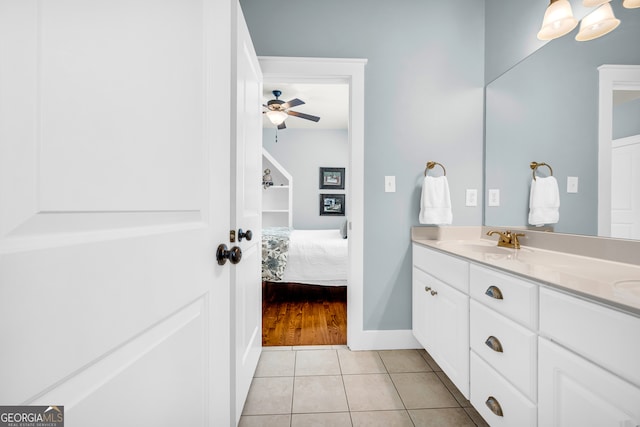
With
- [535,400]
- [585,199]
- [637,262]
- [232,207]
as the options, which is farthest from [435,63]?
[535,400]

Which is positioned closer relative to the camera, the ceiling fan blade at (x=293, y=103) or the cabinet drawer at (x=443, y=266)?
the cabinet drawer at (x=443, y=266)

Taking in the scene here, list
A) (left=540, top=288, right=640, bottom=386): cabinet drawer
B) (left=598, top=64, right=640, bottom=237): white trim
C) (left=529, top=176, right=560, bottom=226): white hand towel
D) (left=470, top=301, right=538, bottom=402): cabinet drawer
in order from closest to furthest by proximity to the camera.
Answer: (left=540, top=288, right=640, bottom=386): cabinet drawer → (left=470, top=301, right=538, bottom=402): cabinet drawer → (left=598, top=64, right=640, bottom=237): white trim → (left=529, top=176, right=560, bottom=226): white hand towel

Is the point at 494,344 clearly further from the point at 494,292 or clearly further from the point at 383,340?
the point at 383,340

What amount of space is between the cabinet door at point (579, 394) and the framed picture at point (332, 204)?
4.74 metres

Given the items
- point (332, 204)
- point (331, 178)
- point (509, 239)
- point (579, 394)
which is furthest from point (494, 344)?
point (331, 178)

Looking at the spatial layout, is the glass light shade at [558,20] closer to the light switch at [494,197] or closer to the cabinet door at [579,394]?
the light switch at [494,197]

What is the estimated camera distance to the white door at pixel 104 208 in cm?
33

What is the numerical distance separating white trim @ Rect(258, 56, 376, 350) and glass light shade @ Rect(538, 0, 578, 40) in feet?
3.41

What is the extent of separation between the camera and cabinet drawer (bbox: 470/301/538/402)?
976 mm

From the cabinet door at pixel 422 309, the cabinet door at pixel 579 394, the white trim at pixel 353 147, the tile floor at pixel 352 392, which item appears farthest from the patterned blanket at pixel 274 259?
the cabinet door at pixel 579 394

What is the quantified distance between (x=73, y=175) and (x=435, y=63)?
233cm

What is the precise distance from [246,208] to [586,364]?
1343 mm

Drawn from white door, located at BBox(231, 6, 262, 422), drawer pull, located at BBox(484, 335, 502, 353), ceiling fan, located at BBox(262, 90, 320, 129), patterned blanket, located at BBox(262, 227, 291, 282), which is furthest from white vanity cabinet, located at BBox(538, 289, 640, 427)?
ceiling fan, located at BBox(262, 90, 320, 129)

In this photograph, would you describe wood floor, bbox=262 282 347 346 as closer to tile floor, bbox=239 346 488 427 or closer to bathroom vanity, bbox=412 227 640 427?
tile floor, bbox=239 346 488 427
